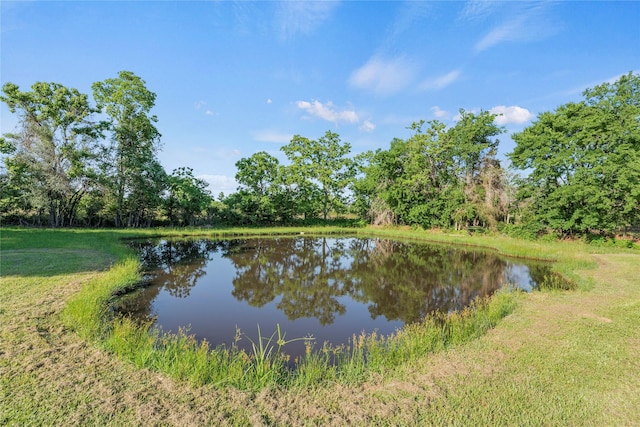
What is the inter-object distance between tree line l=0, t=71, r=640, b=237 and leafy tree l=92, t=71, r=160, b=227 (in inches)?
3.7

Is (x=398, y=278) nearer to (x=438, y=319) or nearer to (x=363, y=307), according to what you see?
(x=363, y=307)

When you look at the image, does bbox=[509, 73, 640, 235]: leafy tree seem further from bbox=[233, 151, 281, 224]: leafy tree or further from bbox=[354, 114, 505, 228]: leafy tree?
bbox=[233, 151, 281, 224]: leafy tree

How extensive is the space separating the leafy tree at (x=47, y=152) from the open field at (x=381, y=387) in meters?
21.8

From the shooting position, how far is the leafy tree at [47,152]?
22.2 m

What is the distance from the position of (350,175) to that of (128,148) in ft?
73.3

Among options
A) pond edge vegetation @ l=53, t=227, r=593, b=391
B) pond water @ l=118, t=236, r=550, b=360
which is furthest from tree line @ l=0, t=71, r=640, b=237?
pond edge vegetation @ l=53, t=227, r=593, b=391

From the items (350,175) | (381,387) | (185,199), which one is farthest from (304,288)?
(350,175)

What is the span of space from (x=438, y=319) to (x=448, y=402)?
3.87m

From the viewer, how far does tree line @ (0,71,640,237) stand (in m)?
19.2

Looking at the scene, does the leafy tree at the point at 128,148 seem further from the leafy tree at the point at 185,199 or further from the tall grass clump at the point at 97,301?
the tall grass clump at the point at 97,301

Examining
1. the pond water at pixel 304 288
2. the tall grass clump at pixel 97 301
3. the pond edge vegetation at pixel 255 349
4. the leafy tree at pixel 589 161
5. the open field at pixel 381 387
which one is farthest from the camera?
the leafy tree at pixel 589 161

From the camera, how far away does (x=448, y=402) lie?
3482mm

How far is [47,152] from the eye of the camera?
22625 mm

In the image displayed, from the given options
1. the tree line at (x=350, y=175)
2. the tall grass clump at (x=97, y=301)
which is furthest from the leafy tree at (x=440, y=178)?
the tall grass clump at (x=97, y=301)
